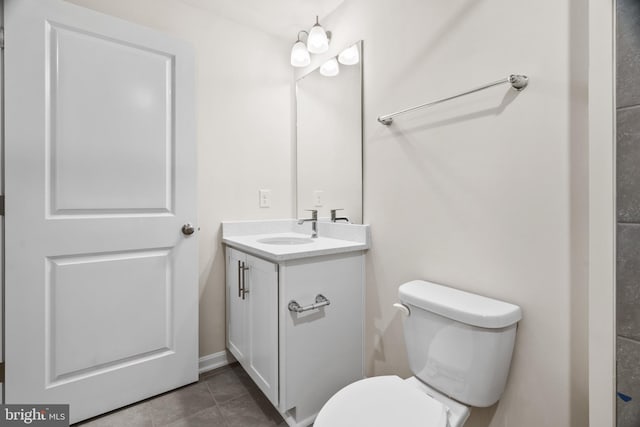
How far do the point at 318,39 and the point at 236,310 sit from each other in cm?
166

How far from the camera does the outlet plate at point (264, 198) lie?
79.9 inches

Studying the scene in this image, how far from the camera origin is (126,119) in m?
1.45

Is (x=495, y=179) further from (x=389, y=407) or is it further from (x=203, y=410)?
(x=203, y=410)

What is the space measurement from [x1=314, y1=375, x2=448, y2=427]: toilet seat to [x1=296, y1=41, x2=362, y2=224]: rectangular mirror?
2.83 feet

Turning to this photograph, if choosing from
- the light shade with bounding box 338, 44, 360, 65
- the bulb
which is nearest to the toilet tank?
the light shade with bounding box 338, 44, 360, 65

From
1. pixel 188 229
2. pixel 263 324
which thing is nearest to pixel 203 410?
pixel 263 324

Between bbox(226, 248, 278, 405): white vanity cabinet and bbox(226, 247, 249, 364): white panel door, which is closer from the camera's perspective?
bbox(226, 248, 278, 405): white vanity cabinet

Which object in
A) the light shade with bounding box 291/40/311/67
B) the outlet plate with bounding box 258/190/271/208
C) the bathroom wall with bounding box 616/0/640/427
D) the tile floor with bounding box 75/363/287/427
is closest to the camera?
the bathroom wall with bounding box 616/0/640/427

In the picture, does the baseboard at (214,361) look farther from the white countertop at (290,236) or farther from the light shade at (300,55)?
the light shade at (300,55)

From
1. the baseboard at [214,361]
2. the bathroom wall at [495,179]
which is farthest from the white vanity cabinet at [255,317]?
the bathroom wall at [495,179]

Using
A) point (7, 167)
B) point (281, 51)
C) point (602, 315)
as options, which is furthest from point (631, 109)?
point (7, 167)

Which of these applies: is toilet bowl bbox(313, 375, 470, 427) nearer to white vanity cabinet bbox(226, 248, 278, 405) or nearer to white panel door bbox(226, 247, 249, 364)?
white vanity cabinet bbox(226, 248, 278, 405)

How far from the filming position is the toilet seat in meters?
0.84

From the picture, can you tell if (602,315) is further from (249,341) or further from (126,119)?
(126,119)
